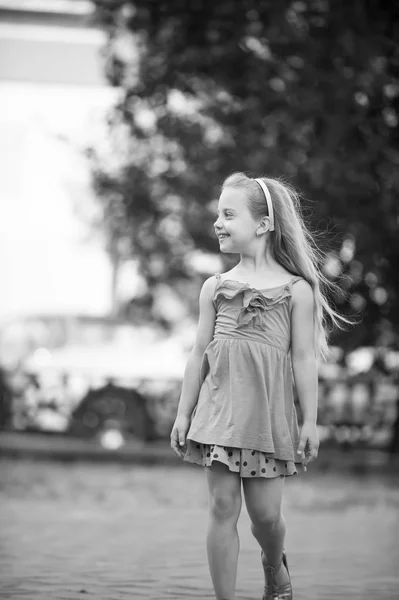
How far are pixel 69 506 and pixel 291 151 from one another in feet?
17.2

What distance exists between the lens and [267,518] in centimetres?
409

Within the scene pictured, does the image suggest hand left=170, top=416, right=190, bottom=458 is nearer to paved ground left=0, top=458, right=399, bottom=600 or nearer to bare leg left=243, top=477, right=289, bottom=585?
bare leg left=243, top=477, right=289, bottom=585

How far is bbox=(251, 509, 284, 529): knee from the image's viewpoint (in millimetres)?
4078

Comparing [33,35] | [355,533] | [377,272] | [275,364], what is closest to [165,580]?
[275,364]

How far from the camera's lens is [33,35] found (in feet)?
82.6

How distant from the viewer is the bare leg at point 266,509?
4.06 m

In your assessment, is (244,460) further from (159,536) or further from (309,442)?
(159,536)

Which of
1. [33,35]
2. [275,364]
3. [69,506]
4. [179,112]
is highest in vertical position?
[33,35]

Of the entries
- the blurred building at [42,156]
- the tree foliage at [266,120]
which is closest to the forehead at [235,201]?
the tree foliage at [266,120]

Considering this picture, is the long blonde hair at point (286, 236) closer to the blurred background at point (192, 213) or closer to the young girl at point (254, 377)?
the young girl at point (254, 377)

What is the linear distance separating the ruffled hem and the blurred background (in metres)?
5.63

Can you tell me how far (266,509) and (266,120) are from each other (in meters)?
8.95

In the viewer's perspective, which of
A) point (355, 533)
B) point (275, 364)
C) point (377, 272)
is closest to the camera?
point (275, 364)

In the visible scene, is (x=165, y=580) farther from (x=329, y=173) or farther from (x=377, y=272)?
(x=377, y=272)
